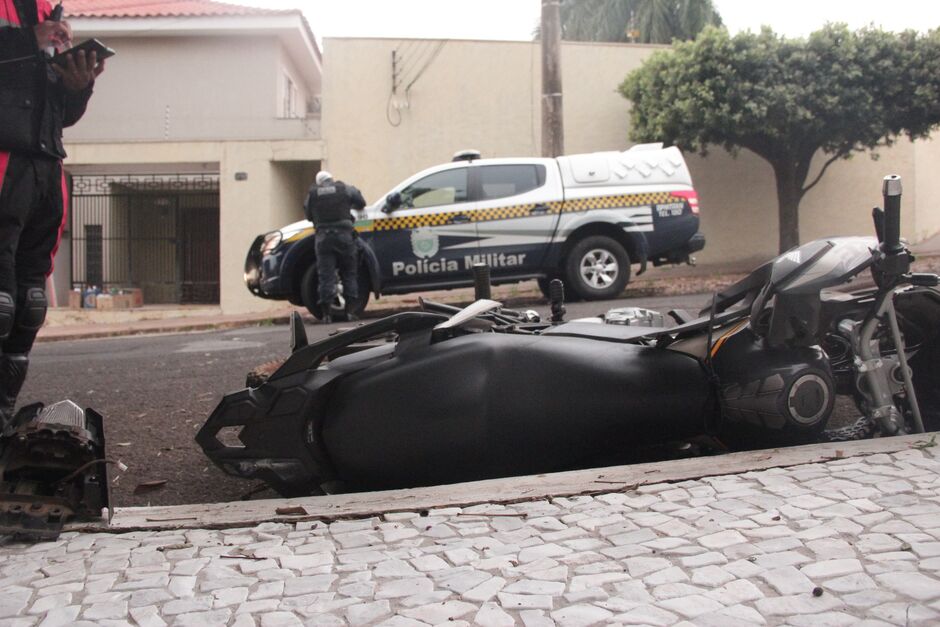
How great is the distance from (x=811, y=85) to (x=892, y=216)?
37.2 ft

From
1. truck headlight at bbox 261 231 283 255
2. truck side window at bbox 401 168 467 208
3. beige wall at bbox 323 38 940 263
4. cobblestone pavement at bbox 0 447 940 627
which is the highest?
beige wall at bbox 323 38 940 263

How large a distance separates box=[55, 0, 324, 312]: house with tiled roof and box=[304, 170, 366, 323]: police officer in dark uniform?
20.3ft

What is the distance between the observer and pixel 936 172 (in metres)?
17.6

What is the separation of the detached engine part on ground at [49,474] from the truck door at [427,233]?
7.71 metres

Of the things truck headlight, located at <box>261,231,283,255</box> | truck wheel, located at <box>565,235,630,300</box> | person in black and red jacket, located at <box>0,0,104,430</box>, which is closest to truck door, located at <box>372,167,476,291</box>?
truck headlight, located at <box>261,231,283,255</box>

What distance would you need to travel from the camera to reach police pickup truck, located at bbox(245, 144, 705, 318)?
10773 millimetres

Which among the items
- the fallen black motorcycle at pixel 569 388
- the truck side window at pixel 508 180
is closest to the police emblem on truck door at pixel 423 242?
the truck side window at pixel 508 180

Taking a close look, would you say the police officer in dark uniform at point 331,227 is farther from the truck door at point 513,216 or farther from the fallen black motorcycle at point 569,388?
the fallen black motorcycle at point 569,388

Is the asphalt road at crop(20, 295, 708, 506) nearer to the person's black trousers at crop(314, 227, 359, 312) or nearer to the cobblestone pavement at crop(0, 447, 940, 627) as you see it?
the person's black trousers at crop(314, 227, 359, 312)

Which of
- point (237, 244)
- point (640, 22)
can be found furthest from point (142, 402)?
point (640, 22)

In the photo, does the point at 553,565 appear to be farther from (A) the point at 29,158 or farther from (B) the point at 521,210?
(B) the point at 521,210

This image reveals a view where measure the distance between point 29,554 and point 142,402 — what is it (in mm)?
2756

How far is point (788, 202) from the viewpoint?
621 inches

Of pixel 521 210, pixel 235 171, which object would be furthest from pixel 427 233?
pixel 235 171
